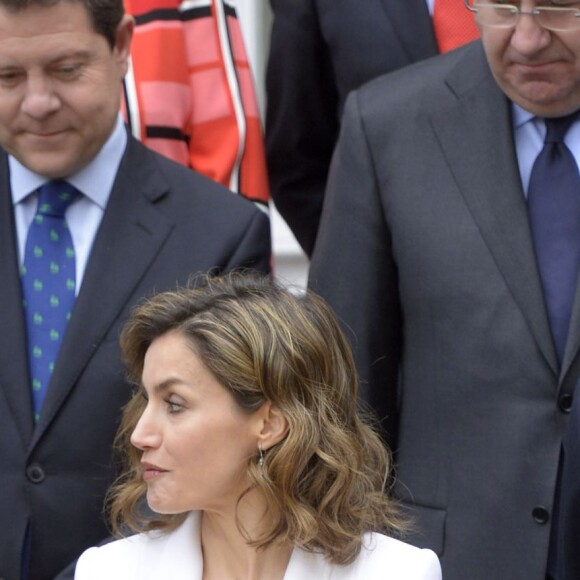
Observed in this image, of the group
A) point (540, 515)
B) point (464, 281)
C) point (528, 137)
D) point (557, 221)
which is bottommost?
point (540, 515)

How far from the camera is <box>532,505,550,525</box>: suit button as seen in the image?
12.8 ft

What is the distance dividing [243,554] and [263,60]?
4.25 metres

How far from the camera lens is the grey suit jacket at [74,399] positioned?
3902 mm

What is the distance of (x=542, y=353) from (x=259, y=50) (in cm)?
370

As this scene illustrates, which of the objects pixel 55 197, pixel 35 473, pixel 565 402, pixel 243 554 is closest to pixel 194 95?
pixel 55 197

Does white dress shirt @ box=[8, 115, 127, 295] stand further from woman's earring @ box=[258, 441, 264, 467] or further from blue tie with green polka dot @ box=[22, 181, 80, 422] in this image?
woman's earring @ box=[258, 441, 264, 467]

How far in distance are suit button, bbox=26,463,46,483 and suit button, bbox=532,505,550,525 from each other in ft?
3.46

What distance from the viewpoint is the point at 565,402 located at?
3877 millimetres

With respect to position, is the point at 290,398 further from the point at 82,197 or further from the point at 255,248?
the point at 82,197

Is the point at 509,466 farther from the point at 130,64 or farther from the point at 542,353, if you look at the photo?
the point at 130,64

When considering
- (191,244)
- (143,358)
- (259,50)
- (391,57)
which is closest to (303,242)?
(391,57)

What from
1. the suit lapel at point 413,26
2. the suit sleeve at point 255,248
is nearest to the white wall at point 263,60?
the suit lapel at point 413,26

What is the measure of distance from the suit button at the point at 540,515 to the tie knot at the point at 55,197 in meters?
1.23

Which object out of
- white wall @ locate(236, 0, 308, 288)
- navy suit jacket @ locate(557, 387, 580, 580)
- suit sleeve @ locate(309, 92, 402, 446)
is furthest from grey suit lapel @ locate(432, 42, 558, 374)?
white wall @ locate(236, 0, 308, 288)
